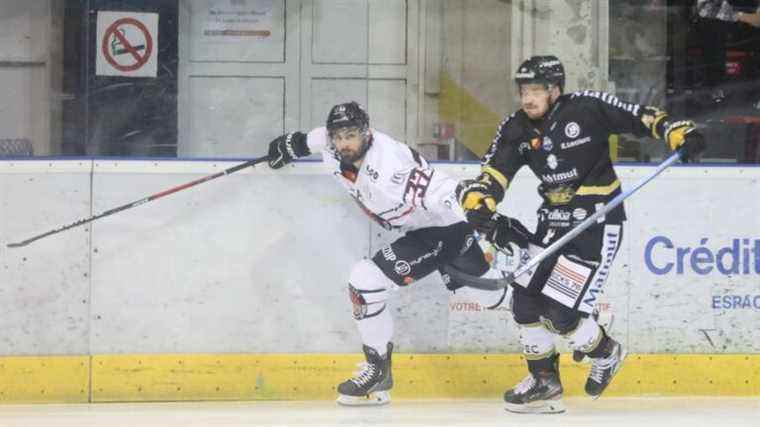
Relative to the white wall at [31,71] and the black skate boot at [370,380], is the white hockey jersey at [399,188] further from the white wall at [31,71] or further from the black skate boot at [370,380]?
the white wall at [31,71]

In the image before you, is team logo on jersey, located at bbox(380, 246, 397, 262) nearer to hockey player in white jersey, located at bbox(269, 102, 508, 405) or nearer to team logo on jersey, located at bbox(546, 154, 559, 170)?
hockey player in white jersey, located at bbox(269, 102, 508, 405)

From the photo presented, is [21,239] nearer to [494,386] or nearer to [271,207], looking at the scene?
[271,207]

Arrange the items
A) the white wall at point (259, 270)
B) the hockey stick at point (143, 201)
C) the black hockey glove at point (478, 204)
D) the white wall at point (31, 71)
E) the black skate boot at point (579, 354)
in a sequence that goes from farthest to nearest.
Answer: the white wall at point (31, 71)
the white wall at point (259, 270)
the hockey stick at point (143, 201)
the black skate boot at point (579, 354)
the black hockey glove at point (478, 204)

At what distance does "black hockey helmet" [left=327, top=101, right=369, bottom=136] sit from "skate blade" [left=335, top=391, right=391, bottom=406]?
999 mm

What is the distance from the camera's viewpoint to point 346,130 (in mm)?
6051

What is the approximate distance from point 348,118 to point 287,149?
44cm

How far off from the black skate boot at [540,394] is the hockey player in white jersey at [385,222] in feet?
1.49

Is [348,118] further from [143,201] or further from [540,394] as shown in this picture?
[540,394]

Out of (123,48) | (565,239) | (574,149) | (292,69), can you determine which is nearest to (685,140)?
(574,149)

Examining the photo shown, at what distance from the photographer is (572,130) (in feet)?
19.4

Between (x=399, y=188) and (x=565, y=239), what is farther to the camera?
(x=399, y=188)

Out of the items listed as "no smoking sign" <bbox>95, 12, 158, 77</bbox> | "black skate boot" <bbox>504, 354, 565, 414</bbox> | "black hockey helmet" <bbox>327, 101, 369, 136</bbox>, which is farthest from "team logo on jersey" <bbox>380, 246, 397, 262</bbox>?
"no smoking sign" <bbox>95, 12, 158, 77</bbox>

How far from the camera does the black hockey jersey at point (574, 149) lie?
232 inches

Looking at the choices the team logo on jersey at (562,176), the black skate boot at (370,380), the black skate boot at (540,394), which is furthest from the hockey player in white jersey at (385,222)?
the black skate boot at (540,394)
